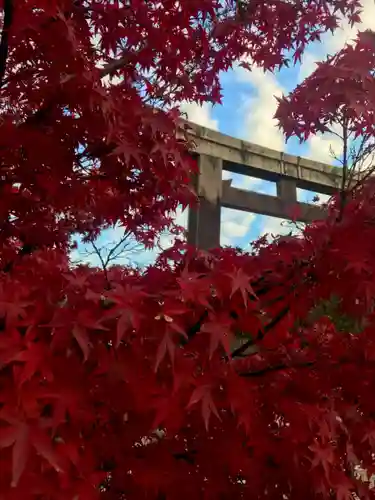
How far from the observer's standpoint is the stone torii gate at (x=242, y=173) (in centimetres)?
581

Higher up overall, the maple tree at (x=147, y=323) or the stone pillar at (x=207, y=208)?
the stone pillar at (x=207, y=208)

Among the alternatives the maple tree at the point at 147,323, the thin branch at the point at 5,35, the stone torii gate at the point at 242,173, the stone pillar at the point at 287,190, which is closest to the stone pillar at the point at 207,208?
the stone torii gate at the point at 242,173

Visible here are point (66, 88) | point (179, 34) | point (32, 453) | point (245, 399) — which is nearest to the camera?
point (32, 453)

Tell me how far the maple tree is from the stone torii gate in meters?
3.39

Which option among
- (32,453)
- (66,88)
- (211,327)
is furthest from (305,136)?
(32,453)

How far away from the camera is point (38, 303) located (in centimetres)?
101

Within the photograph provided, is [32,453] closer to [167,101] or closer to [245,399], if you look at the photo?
[245,399]

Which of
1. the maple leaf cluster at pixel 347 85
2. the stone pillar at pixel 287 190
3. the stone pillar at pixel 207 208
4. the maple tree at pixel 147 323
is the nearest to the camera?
the maple tree at pixel 147 323

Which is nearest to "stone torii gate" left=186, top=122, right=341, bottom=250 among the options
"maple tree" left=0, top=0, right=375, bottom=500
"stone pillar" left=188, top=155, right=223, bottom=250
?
"stone pillar" left=188, top=155, right=223, bottom=250

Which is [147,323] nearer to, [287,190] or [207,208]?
[207,208]

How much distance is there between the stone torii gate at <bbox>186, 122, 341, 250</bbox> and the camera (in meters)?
5.81

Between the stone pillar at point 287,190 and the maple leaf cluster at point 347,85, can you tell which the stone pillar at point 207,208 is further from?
the maple leaf cluster at point 347,85

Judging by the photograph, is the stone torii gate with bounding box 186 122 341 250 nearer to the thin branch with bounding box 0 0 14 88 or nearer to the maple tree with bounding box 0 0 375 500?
the maple tree with bounding box 0 0 375 500

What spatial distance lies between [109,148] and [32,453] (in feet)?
4.16
